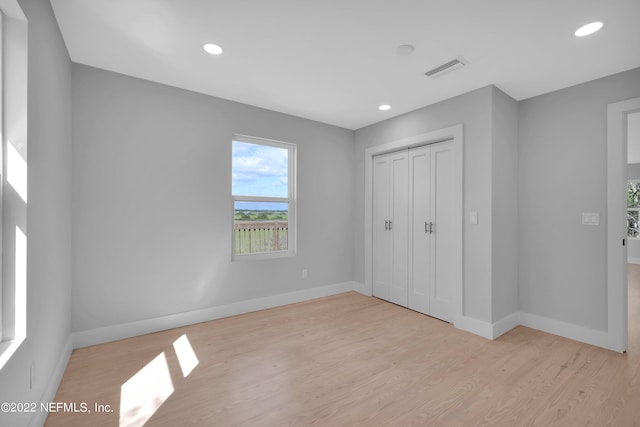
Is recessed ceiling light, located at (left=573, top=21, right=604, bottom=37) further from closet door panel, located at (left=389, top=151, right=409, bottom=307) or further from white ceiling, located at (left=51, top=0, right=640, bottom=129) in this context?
closet door panel, located at (left=389, top=151, right=409, bottom=307)

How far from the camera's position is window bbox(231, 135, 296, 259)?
3551 millimetres

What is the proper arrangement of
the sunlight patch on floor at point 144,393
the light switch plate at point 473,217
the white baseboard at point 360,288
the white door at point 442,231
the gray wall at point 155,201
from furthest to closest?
the white baseboard at point 360,288 < the white door at point 442,231 < the light switch plate at point 473,217 < the gray wall at point 155,201 < the sunlight patch on floor at point 144,393

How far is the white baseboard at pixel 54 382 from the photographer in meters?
1.56

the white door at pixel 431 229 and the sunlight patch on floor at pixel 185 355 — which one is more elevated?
the white door at pixel 431 229

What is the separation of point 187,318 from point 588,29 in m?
4.25

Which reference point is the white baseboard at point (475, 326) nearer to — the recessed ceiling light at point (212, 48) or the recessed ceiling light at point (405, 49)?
the recessed ceiling light at point (405, 49)

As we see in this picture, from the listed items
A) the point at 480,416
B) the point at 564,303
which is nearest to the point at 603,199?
the point at 564,303

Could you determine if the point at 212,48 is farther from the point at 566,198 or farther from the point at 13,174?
the point at 566,198

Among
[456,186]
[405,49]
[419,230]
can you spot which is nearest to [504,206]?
[456,186]

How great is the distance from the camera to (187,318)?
3.10 meters

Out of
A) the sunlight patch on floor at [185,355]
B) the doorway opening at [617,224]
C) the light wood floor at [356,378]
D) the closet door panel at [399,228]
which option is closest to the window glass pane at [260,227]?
the light wood floor at [356,378]

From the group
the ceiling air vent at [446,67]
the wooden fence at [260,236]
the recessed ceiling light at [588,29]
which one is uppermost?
the ceiling air vent at [446,67]

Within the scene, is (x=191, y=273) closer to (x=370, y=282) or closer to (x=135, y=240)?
(x=135, y=240)

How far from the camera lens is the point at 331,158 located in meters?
4.34
